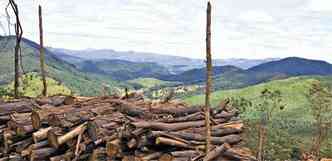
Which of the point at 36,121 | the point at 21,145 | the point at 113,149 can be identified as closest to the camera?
the point at 113,149

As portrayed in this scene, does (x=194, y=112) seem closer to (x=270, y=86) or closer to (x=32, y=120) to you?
(x=32, y=120)

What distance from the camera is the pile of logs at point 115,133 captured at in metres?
12.1

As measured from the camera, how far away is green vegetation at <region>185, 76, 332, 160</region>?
69938mm

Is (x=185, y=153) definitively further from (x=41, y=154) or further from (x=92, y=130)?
(x=41, y=154)

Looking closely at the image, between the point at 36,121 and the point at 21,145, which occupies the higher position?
the point at 36,121

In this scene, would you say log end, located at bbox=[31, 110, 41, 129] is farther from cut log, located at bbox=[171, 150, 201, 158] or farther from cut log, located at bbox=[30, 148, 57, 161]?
Result: cut log, located at bbox=[171, 150, 201, 158]

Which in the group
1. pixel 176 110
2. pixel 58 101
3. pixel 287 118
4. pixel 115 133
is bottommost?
pixel 287 118

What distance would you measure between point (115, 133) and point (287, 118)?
468 ft

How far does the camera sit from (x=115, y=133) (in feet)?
41.5

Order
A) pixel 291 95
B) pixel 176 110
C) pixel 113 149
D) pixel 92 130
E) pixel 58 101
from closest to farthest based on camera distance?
1. pixel 113 149
2. pixel 92 130
3. pixel 176 110
4. pixel 58 101
5. pixel 291 95

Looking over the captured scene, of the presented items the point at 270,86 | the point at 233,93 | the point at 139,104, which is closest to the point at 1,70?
the point at 233,93

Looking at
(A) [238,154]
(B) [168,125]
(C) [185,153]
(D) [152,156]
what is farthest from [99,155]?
(A) [238,154]

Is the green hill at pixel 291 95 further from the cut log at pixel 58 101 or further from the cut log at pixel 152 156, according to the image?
the cut log at pixel 152 156

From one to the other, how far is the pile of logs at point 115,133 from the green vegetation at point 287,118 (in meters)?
47.1
